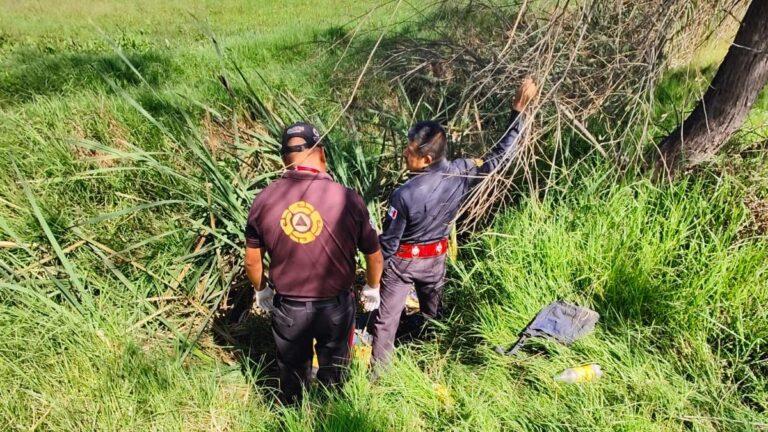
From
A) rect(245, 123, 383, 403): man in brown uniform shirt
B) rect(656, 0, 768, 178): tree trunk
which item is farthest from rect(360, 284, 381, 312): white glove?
rect(656, 0, 768, 178): tree trunk

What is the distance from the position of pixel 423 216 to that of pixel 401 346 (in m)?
0.79

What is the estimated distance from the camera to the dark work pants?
275 centimetres

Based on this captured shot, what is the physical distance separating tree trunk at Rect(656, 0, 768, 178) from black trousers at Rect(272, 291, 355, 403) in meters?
1.94

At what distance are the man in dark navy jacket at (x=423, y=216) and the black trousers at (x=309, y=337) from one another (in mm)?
268

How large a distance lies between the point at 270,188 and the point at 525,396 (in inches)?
58.0

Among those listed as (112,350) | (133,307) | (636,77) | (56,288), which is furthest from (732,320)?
(56,288)

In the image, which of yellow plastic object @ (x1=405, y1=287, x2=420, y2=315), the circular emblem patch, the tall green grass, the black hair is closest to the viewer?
the tall green grass

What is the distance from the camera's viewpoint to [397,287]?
2787 millimetres

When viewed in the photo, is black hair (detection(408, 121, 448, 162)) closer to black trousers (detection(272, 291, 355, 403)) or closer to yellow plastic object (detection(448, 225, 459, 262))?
yellow plastic object (detection(448, 225, 459, 262))

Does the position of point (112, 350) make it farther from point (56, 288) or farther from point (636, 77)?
point (636, 77)

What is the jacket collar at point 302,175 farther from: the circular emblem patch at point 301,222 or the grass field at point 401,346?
the grass field at point 401,346

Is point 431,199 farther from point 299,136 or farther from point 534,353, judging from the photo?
point 534,353

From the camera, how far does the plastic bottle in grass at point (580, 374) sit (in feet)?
6.60

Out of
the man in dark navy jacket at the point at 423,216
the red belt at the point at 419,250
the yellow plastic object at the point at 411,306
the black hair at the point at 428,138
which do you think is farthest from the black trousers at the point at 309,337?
the yellow plastic object at the point at 411,306
